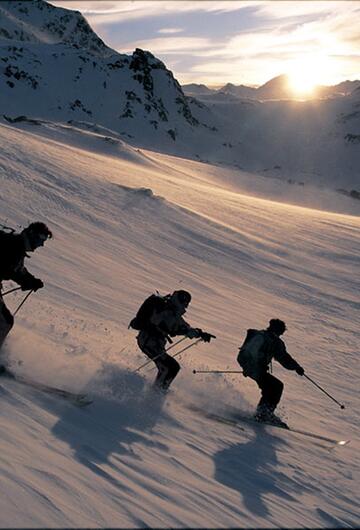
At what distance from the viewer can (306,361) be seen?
1166 cm

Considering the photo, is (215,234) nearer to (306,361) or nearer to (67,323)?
(306,361)

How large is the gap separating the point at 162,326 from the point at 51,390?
5.62 feet

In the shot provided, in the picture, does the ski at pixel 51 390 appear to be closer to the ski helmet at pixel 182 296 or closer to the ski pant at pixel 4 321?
the ski pant at pixel 4 321

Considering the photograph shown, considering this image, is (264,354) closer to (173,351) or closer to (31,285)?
(173,351)

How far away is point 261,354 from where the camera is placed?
288 inches

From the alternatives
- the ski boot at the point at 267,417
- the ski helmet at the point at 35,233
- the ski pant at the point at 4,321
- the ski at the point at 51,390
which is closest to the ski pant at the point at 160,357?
the ski at the point at 51,390

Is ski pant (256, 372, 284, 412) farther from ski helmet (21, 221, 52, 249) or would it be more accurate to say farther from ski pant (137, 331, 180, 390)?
ski helmet (21, 221, 52, 249)

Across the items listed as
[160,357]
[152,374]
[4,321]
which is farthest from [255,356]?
[4,321]

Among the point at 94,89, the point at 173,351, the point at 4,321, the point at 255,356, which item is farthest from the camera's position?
the point at 94,89

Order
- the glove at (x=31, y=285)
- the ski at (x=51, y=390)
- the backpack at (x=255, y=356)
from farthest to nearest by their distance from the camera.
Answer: the backpack at (x=255, y=356), the glove at (x=31, y=285), the ski at (x=51, y=390)

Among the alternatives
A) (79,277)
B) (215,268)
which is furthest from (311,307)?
(79,277)

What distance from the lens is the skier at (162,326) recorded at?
7.07 m

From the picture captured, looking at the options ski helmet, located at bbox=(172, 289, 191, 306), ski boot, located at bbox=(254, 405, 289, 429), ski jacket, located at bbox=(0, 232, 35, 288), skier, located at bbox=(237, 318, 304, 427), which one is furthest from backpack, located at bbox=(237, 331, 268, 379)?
ski jacket, located at bbox=(0, 232, 35, 288)

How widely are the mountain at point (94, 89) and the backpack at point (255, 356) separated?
282 ft
